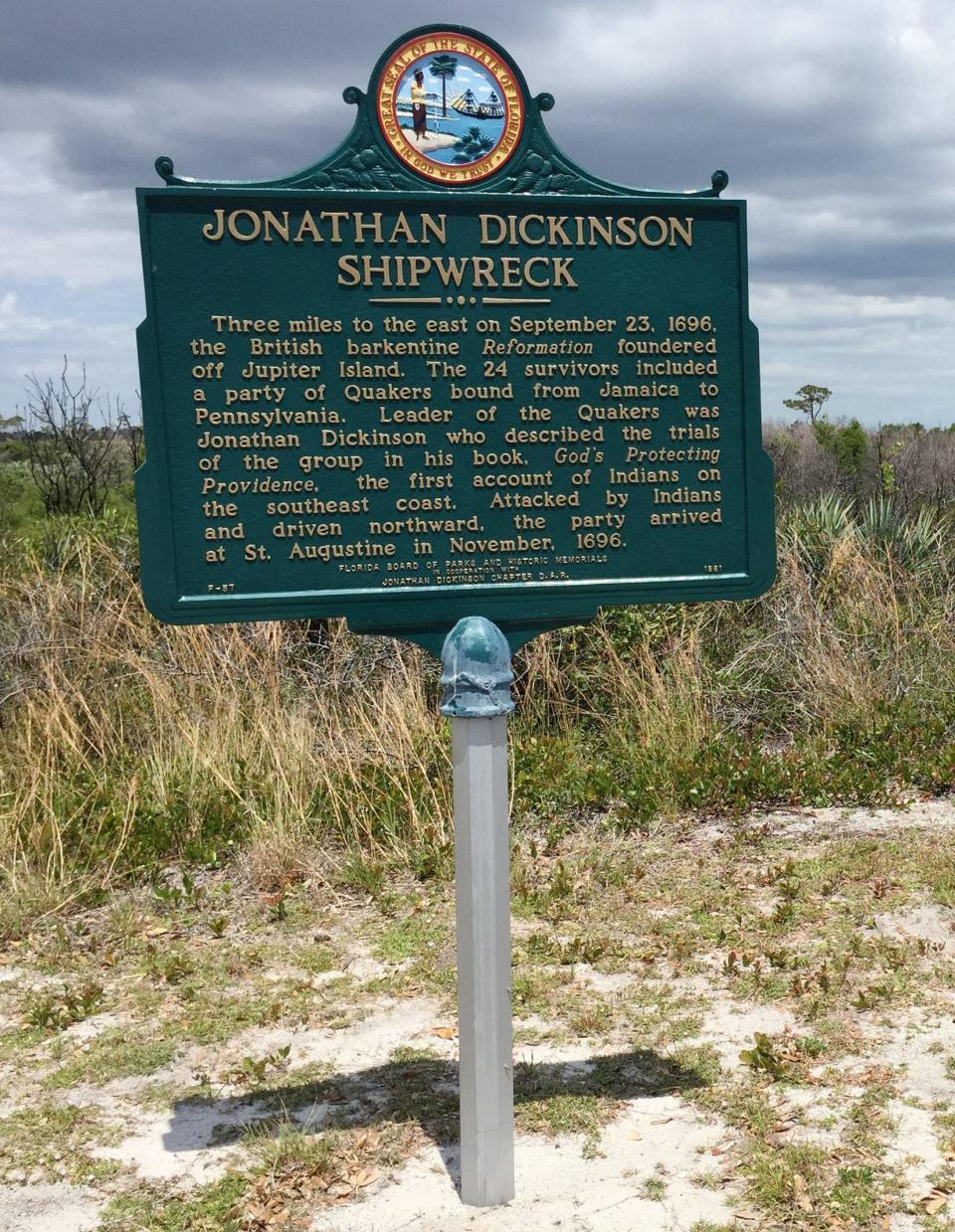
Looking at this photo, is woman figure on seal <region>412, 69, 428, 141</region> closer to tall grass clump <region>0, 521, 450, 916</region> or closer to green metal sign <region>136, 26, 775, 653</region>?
green metal sign <region>136, 26, 775, 653</region>

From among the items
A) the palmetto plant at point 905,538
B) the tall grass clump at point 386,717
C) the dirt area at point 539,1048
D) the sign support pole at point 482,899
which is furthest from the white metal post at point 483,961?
the palmetto plant at point 905,538

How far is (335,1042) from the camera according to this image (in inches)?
175

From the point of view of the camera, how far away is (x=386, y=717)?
692cm

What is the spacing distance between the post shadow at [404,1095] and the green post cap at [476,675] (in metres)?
1.47

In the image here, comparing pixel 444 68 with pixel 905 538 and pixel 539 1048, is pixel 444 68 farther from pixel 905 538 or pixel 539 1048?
pixel 905 538

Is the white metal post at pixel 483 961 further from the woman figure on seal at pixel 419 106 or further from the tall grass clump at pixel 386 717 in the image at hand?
the tall grass clump at pixel 386 717

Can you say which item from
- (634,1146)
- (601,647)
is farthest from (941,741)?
(634,1146)

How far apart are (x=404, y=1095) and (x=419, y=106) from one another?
3100mm

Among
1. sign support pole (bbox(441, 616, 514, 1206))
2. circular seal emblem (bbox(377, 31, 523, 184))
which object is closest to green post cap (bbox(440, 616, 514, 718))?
sign support pole (bbox(441, 616, 514, 1206))

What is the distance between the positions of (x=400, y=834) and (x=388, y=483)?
119 inches

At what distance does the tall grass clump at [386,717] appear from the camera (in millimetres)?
6094

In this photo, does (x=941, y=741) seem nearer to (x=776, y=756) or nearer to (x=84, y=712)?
(x=776, y=756)

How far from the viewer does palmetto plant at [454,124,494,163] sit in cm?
339

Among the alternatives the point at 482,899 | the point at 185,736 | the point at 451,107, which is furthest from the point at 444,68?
the point at 185,736
